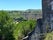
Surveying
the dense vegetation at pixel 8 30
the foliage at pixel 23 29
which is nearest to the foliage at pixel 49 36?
the dense vegetation at pixel 8 30

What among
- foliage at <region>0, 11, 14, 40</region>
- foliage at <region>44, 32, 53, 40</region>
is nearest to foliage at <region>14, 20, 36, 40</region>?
foliage at <region>0, 11, 14, 40</region>

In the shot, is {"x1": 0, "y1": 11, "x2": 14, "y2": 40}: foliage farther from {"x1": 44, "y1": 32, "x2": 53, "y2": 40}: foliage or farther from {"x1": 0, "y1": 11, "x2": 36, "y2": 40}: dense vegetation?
{"x1": 44, "y1": 32, "x2": 53, "y2": 40}: foliage

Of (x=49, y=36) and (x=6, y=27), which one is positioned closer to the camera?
(x=49, y=36)

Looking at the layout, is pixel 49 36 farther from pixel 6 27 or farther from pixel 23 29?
pixel 23 29

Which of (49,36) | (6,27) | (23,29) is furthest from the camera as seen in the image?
(23,29)

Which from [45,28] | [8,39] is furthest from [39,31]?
[8,39]

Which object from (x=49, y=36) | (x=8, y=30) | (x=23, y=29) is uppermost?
(x=49, y=36)

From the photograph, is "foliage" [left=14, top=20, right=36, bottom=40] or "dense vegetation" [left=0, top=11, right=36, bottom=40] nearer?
"dense vegetation" [left=0, top=11, right=36, bottom=40]

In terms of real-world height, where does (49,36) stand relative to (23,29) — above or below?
above

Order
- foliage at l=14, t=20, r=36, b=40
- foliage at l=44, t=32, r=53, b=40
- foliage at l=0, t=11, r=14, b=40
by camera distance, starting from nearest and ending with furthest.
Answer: foliage at l=44, t=32, r=53, b=40 → foliage at l=0, t=11, r=14, b=40 → foliage at l=14, t=20, r=36, b=40

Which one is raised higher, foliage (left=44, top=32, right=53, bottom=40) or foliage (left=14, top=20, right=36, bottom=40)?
foliage (left=44, top=32, right=53, bottom=40)

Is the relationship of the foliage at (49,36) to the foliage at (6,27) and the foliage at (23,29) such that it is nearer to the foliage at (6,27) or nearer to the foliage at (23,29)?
the foliage at (6,27)

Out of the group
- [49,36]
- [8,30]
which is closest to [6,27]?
[8,30]
